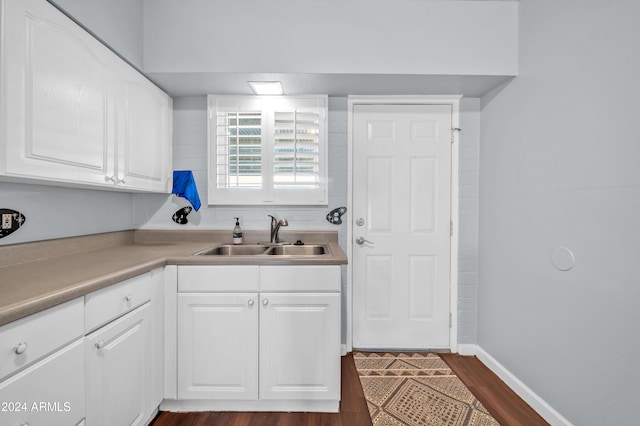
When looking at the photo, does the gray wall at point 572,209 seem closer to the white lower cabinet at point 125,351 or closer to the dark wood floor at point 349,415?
the dark wood floor at point 349,415

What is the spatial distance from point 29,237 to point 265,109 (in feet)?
5.45

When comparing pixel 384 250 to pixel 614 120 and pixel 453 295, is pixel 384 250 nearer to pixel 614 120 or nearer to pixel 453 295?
pixel 453 295

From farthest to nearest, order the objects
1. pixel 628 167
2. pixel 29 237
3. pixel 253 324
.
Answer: pixel 253 324
pixel 29 237
pixel 628 167

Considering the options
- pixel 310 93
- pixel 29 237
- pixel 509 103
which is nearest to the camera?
pixel 29 237

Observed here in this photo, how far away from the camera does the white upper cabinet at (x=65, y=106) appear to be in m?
1.12

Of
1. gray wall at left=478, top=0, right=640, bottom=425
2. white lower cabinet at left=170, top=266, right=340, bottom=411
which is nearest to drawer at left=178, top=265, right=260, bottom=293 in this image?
white lower cabinet at left=170, top=266, right=340, bottom=411

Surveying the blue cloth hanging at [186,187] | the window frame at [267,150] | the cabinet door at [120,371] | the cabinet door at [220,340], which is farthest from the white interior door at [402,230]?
the cabinet door at [120,371]

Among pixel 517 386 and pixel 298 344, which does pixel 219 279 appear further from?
pixel 517 386

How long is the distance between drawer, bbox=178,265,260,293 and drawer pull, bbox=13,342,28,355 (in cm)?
80

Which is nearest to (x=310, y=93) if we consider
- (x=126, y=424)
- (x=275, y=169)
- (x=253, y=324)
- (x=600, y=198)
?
(x=275, y=169)

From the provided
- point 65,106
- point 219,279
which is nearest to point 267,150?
point 219,279

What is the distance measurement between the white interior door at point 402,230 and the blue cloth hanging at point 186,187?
128 centimetres

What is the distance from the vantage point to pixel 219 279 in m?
1.67

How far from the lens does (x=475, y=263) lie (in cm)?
245
